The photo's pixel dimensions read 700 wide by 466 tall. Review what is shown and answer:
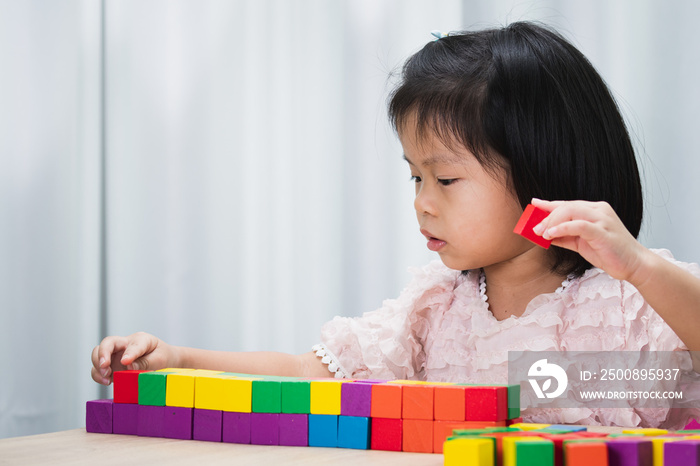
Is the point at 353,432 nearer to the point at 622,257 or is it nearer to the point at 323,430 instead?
the point at 323,430

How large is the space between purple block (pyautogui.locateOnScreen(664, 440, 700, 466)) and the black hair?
1.68 feet

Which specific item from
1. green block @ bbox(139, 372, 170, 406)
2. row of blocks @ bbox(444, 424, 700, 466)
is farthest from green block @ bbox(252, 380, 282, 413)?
row of blocks @ bbox(444, 424, 700, 466)

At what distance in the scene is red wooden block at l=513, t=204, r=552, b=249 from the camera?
673 mm

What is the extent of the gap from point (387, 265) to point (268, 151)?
0.39 m

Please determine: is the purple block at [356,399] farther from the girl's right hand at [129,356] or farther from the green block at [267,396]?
the girl's right hand at [129,356]

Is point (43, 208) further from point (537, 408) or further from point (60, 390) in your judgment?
point (537, 408)

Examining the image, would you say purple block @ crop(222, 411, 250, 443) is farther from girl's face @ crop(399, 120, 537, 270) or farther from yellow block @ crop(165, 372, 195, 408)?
girl's face @ crop(399, 120, 537, 270)

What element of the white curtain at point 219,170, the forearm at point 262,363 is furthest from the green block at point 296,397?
the white curtain at point 219,170

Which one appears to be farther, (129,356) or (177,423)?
(129,356)

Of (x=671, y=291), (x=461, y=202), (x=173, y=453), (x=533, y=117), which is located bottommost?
(x=173, y=453)

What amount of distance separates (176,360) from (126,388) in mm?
219

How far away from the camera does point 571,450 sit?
0.42 metres

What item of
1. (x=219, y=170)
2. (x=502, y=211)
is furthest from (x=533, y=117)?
(x=219, y=170)

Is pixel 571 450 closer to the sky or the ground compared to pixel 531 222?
closer to the ground
